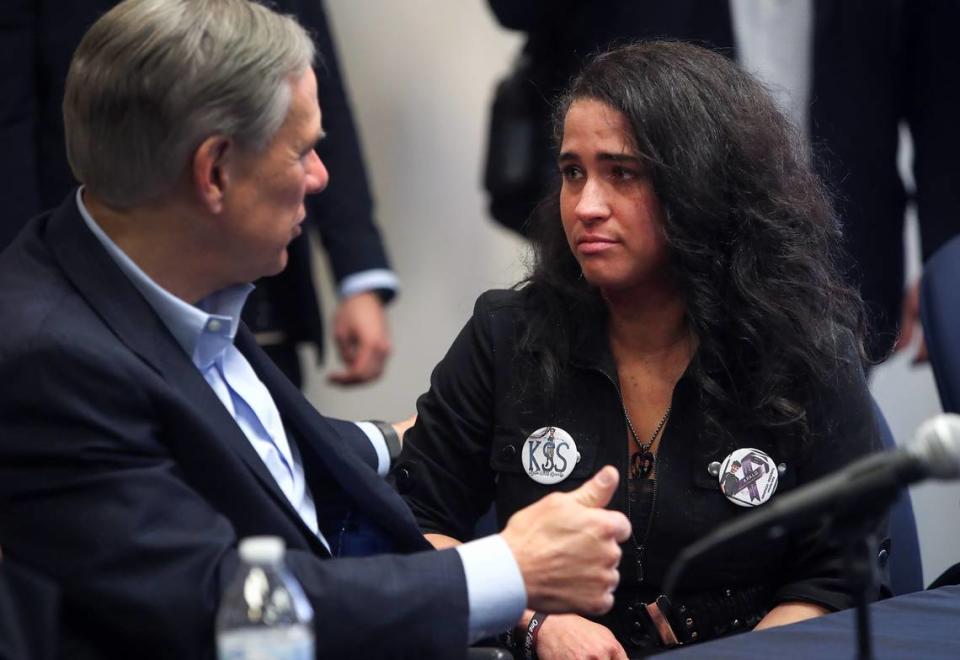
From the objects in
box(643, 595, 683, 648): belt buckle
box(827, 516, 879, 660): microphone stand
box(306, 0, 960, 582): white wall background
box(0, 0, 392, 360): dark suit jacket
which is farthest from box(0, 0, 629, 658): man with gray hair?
box(306, 0, 960, 582): white wall background

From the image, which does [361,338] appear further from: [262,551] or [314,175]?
[262,551]

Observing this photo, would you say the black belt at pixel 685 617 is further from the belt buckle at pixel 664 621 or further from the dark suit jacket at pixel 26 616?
the dark suit jacket at pixel 26 616

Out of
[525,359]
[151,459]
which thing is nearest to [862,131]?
[525,359]

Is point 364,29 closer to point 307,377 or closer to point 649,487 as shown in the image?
point 307,377

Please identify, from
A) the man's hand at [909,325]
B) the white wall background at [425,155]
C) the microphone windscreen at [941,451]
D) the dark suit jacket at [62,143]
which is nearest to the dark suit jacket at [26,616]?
the microphone windscreen at [941,451]

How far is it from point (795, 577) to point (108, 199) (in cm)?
121

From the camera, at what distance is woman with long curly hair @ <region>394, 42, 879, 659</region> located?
2355 mm

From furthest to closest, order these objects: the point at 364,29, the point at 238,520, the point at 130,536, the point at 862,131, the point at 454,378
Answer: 1. the point at 364,29
2. the point at 862,131
3. the point at 454,378
4. the point at 238,520
5. the point at 130,536

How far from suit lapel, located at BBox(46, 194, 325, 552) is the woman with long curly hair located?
0.69m

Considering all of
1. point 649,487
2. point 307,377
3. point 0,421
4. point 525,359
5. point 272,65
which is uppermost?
point 272,65

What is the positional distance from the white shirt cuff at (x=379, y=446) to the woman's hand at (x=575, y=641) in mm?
349

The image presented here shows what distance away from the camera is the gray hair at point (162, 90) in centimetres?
173

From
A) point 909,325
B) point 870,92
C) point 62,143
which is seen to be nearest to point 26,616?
point 62,143

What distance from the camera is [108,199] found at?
180cm
